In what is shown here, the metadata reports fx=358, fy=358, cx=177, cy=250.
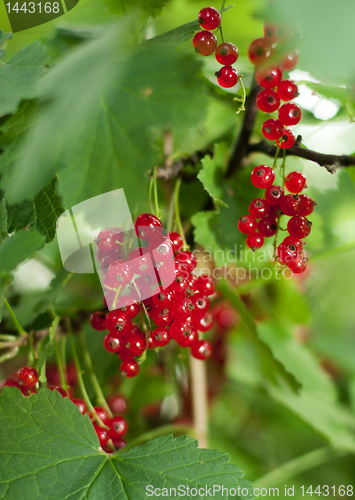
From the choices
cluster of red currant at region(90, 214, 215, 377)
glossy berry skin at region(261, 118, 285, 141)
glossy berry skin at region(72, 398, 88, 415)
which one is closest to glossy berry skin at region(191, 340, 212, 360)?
cluster of red currant at region(90, 214, 215, 377)

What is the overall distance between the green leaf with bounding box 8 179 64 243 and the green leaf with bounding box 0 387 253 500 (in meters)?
0.14

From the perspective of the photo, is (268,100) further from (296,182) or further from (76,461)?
(76,461)

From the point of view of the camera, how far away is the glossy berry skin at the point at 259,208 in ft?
1.12

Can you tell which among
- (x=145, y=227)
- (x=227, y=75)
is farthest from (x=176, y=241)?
(x=227, y=75)

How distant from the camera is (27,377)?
1.11 ft

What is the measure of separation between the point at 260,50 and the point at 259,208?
13 cm

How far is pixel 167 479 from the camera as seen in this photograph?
294mm

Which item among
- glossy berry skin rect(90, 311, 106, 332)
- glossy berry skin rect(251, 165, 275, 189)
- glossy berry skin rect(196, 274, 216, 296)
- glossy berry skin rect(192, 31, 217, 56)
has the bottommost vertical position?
glossy berry skin rect(90, 311, 106, 332)

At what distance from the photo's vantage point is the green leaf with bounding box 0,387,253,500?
0.28m

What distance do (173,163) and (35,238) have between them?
0.63ft

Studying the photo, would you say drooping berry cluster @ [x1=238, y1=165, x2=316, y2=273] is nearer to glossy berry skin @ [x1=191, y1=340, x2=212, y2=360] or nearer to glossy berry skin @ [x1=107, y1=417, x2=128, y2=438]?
glossy berry skin @ [x1=191, y1=340, x2=212, y2=360]

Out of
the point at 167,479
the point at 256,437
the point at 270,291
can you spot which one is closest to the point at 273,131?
the point at 167,479

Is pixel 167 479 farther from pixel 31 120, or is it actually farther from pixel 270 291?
pixel 270 291

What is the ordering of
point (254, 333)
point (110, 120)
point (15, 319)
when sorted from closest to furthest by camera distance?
point (110, 120), point (15, 319), point (254, 333)
